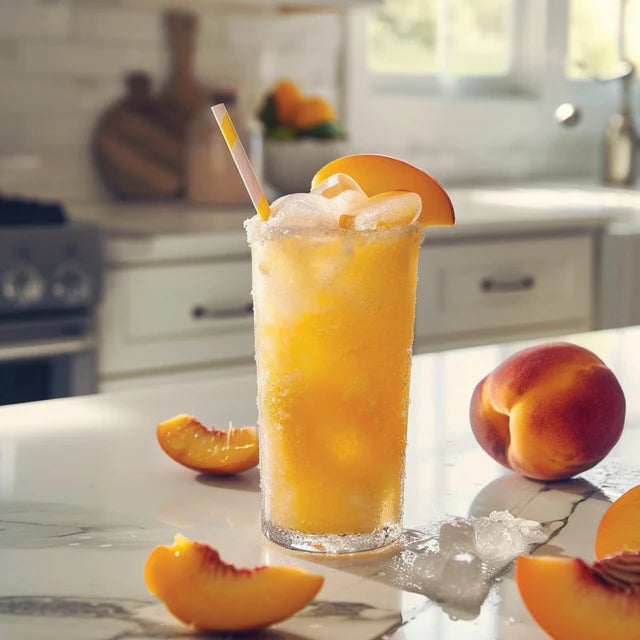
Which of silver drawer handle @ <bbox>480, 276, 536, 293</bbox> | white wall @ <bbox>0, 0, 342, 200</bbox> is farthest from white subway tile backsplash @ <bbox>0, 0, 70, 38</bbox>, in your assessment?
silver drawer handle @ <bbox>480, 276, 536, 293</bbox>

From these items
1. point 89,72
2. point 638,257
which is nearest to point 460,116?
point 638,257

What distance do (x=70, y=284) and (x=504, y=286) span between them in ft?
3.47

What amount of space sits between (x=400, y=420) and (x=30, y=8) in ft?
7.61

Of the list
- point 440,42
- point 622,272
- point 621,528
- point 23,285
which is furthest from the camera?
point 440,42

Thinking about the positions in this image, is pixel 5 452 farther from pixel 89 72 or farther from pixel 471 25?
pixel 471 25

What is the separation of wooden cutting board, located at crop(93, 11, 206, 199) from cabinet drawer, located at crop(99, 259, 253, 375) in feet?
2.29

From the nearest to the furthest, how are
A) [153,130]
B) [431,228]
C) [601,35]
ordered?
[431,228] < [153,130] < [601,35]

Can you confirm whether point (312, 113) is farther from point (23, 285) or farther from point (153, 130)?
point (23, 285)

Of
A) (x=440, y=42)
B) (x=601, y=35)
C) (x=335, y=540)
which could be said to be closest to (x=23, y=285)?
(x=335, y=540)

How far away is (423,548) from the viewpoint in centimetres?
65

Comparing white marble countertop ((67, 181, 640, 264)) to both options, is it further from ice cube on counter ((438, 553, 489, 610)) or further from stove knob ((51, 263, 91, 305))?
ice cube on counter ((438, 553, 489, 610))

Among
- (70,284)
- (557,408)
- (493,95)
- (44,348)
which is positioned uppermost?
(493,95)

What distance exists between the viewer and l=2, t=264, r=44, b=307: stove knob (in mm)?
2014

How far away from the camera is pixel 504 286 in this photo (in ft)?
8.68
